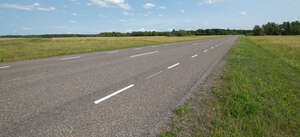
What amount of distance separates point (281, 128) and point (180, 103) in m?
1.75

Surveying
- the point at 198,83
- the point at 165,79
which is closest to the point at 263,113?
the point at 198,83

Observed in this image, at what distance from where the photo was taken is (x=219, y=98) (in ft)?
11.3

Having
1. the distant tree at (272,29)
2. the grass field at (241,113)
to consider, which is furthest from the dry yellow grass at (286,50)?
the distant tree at (272,29)

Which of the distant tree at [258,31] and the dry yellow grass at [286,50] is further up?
the distant tree at [258,31]

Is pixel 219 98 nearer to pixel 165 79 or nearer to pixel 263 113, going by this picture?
pixel 263 113

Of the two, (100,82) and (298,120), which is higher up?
(100,82)

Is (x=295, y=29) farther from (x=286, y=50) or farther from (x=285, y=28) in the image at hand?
(x=286, y=50)

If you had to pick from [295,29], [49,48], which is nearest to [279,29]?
[295,29]

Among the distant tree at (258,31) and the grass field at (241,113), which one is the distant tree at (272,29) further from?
the grass field at (241,113)

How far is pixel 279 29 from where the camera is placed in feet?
351

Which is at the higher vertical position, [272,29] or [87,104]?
[272,29]

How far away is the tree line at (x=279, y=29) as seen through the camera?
100000 mm

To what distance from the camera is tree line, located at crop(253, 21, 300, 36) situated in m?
100

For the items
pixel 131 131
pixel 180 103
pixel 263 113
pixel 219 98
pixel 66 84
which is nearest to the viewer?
pixel 131 131
